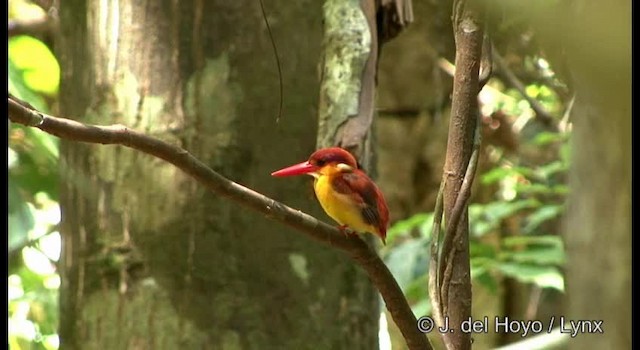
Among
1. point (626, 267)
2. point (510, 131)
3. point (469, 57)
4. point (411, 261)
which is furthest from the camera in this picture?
point (510, 131)

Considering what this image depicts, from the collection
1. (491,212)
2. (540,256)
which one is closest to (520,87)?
(491,212)

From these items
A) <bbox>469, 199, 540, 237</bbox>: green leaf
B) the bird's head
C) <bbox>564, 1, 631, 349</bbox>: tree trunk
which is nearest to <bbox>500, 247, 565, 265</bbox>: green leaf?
<bbox>469, 199, 540, 237</bbox>: green leaf

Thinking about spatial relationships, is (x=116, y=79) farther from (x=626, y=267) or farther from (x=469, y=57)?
(x=626, y=267)

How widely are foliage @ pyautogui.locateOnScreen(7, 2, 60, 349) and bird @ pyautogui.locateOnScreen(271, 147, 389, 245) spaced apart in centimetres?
67

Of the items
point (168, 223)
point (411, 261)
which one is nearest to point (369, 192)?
point (168, 223)

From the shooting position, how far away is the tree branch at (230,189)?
930 mm

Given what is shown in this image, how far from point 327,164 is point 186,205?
269 millimetres


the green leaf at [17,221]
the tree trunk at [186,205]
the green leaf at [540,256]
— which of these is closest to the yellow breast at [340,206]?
the tree trunk at [186,205]

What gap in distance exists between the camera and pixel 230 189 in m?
1.02

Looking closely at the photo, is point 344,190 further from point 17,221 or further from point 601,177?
point 601,177

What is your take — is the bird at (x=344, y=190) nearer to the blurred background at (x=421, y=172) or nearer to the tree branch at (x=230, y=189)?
the blurred background at (x=421, y=172)

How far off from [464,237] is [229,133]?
579 millimetres

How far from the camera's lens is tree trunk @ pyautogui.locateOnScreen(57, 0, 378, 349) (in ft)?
5.13

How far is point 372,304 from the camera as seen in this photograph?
5.66 feet
